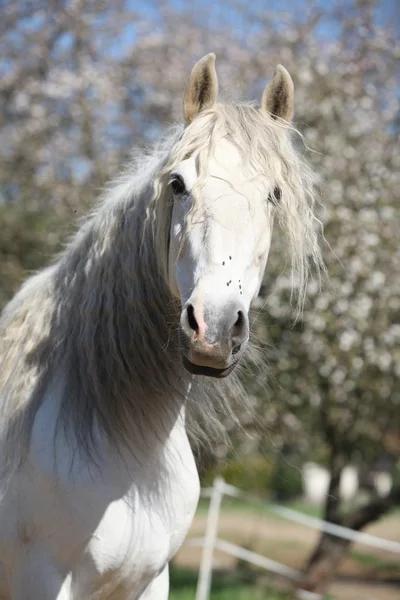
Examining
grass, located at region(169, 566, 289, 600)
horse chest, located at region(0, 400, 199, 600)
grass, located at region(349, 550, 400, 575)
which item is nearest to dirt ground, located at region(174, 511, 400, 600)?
grass, located at region(349, 550, 400, 575)

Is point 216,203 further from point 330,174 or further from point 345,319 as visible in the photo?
point 330,174

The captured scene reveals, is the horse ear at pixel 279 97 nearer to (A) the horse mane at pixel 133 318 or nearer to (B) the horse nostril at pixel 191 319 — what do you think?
(A) the horse mane at pixel 133 318

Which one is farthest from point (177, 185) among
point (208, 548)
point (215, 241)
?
point (208, 548)

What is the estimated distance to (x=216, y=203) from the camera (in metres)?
2.32

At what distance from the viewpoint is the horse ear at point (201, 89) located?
261 centimetres

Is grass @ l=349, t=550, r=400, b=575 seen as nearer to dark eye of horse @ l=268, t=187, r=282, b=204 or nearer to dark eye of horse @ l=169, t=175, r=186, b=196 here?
dark eye of horse @ l=268, t=187, r=282, b=204

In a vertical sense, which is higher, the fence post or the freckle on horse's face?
the freckle on horse's face

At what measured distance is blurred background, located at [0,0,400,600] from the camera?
7230mm

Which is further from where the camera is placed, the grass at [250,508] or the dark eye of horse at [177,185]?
the grass at [250,508]

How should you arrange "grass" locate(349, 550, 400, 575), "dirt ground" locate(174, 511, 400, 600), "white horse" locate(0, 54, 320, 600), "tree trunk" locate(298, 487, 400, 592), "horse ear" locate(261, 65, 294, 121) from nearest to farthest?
"white horse" locate(0, 54, 320, 600) < "horse ear" locate(261, 65, 294, 121) < "tree trunk" locate(298, 487, 400, 592) < "dirt ground" locate(174, 511, 400, 600) < "grass" locate(349, 550, 400, 575)

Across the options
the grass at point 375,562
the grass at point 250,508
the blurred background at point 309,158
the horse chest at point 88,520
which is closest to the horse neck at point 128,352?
the horse chest at point 88,520

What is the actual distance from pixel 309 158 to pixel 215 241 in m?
5.73

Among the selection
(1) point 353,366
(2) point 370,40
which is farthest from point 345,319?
(2) point 370,40

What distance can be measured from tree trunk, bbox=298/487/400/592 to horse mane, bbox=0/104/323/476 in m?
5.37
